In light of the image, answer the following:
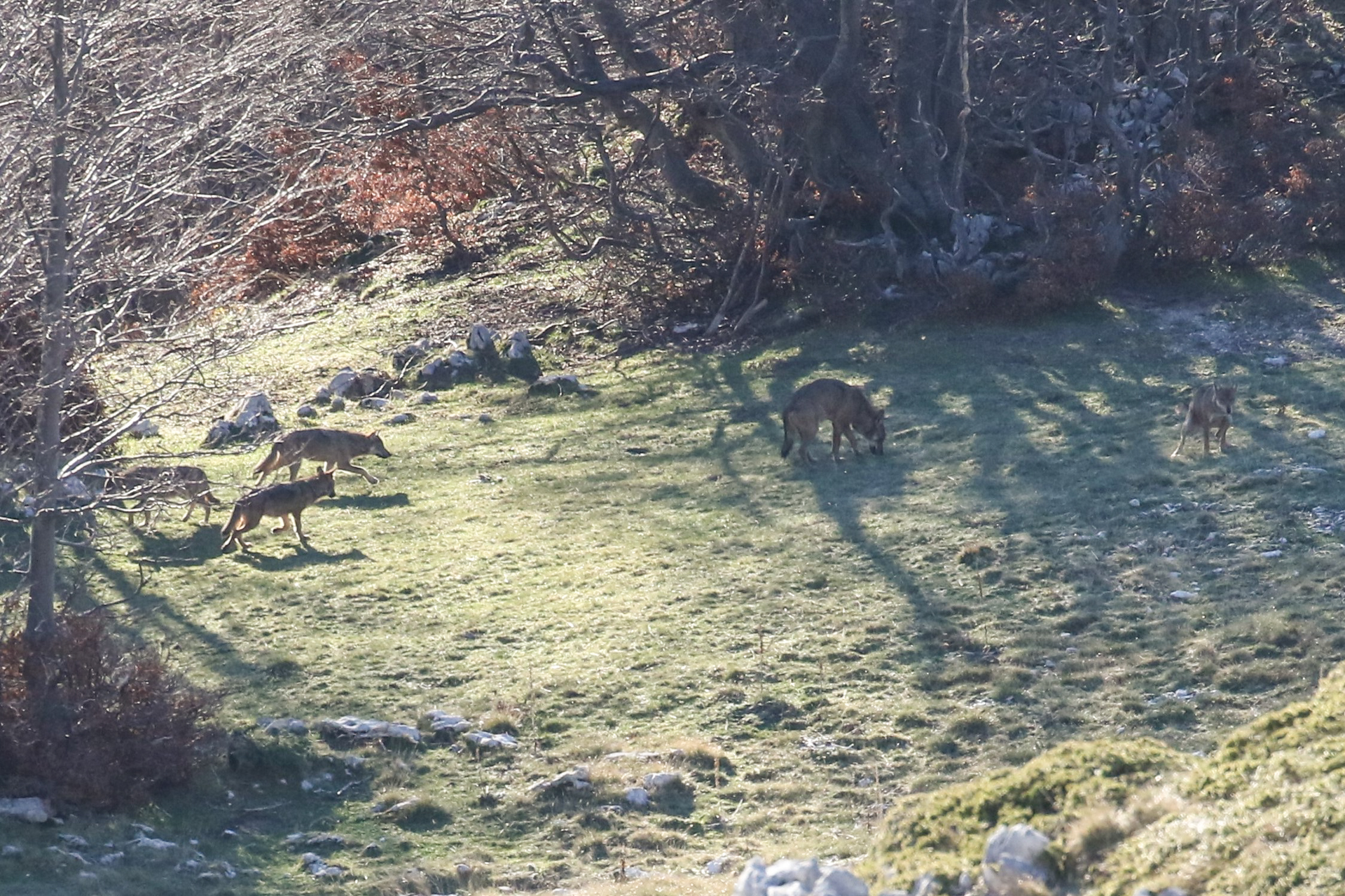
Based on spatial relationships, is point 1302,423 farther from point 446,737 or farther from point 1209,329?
point 446,737

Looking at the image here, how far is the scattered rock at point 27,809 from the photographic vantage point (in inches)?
413

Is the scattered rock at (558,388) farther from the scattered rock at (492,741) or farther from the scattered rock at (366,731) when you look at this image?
the scattered rock at (492,741)

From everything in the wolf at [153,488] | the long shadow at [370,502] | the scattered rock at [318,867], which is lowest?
the scattered rock at [318,867]

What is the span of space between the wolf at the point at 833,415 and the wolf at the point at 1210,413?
384 cm

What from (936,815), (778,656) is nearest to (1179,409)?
(778,656)

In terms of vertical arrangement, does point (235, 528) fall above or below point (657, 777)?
above

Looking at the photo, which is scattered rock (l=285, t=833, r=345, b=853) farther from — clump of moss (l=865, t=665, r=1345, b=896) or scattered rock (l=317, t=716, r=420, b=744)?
clump of moss (l=865, t=665, r=1345, b=896)

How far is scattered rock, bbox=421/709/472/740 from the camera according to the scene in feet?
40.5

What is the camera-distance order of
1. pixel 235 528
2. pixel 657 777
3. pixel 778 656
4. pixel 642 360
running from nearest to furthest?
pixel 657 777 < pixel 778 656 < pixel 235 528 < pixel 642 360

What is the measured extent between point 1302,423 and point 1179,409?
1404mm

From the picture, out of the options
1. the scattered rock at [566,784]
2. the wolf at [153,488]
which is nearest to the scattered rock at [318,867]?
the scattered rock at [566,784]

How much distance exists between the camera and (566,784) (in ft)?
36.9

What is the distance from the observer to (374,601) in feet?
51.6

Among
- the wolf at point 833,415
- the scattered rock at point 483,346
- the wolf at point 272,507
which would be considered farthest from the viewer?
the scattered rock at point 483,346
